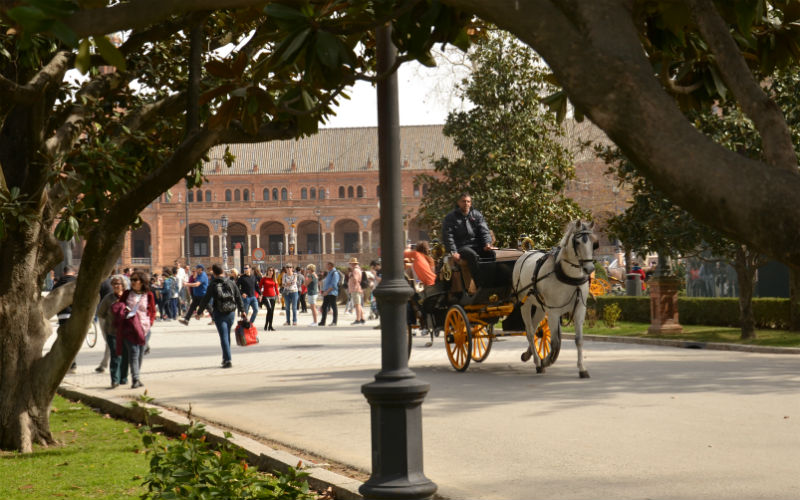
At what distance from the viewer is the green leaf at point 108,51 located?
2670mm

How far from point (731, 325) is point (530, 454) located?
16.5 m

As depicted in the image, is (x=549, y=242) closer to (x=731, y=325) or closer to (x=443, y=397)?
(x=731, y=325)

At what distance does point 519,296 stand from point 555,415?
169 inches

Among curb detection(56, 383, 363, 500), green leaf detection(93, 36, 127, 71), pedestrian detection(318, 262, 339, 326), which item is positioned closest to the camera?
green leaf detection(93, 36, 127, 71)

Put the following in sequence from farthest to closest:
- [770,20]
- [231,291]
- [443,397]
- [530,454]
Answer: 1. [231,291]
2. [443,397]
3. [530,454]
4. [770,20]

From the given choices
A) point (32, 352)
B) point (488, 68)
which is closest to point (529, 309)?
point (32, 352)

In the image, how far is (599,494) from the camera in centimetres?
624

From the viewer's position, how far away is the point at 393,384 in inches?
207

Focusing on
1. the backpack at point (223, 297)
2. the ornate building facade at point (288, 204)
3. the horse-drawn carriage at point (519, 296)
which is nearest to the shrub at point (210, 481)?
the horse-drawn carriage at point (519, 296)

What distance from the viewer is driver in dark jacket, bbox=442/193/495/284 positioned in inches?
548

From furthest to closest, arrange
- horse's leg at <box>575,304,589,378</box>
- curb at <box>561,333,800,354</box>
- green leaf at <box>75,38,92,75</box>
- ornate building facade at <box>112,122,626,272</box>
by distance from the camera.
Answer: ornate building facade at <box>112,122,626,272</box> → curb at <box>561,333,800,354</box> → horse's leg at <box>575,304,589,378</box> → green leaf at <box>75,38,92,75</box>

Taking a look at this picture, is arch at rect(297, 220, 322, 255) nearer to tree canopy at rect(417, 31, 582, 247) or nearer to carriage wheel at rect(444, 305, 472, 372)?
tree canopy at rect(417, 31, 582, 247)

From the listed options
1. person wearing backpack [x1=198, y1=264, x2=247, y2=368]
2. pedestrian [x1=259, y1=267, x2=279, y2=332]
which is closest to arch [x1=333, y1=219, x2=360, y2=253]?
pedestrian [x1=259, y1=267, x2=279, y2=332]

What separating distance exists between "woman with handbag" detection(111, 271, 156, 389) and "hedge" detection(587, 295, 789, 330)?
7917 mm
